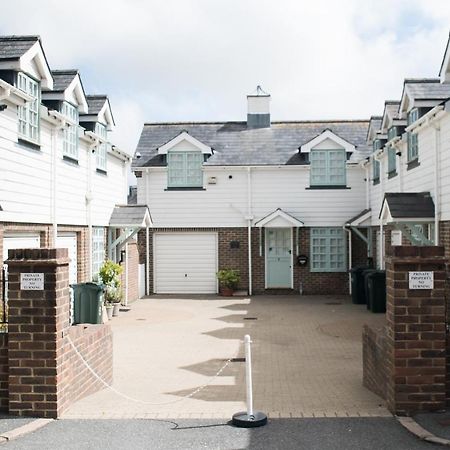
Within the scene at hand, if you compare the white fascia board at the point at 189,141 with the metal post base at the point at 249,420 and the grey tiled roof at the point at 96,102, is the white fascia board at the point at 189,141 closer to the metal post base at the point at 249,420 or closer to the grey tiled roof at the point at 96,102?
the grey tiled roof at the point at 96,102

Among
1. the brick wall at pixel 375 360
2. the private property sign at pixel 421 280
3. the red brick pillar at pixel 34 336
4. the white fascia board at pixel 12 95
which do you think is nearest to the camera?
the private property sign at pixel 421 280

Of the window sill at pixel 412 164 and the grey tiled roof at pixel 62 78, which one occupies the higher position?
the grey tiled roof at pixel 62 78

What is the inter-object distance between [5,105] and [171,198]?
40.9ft

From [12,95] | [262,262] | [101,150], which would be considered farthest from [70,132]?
[262,262]

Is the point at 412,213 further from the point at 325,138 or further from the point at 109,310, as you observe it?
the point at 109,310

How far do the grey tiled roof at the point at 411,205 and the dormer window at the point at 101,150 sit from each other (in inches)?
338

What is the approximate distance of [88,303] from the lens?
14750 millimetres

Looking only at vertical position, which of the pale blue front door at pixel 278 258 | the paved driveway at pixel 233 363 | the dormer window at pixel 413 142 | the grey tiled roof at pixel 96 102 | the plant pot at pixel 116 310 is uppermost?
the grey tiled roof at pixel 96 102

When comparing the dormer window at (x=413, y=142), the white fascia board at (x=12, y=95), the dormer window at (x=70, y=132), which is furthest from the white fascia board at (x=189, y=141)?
the white fascia board at (x=12, y=95)

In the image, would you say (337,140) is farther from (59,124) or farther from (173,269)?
(59,124)

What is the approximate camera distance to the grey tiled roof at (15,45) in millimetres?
11812

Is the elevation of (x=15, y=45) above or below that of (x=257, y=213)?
above

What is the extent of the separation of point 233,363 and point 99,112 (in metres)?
9.71

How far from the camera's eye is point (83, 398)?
25.7 ft
